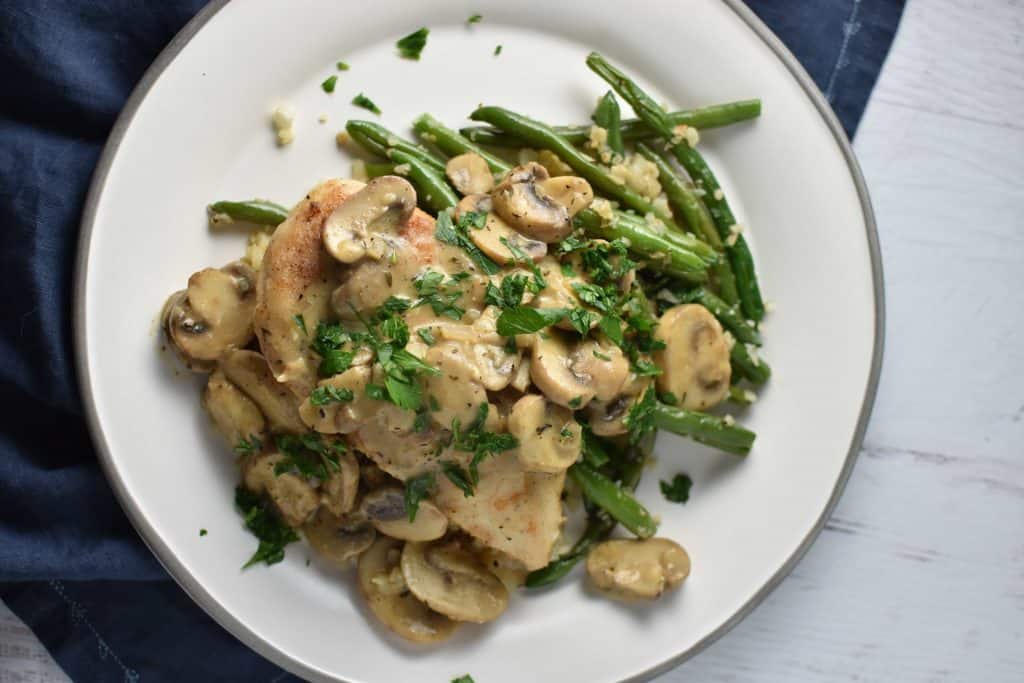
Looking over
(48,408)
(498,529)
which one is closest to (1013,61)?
(498,529)

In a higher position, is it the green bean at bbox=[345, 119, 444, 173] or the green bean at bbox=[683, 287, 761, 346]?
the green bean at bbox=[345, 119, 444, 173]

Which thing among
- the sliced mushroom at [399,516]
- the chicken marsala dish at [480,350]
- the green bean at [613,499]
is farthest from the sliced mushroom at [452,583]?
the green bean at [613,499]

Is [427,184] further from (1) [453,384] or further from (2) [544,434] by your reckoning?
(2) [544,434]

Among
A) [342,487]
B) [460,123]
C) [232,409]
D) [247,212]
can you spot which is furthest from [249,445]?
[460,123]

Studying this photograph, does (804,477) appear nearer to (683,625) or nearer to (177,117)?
(683,625)

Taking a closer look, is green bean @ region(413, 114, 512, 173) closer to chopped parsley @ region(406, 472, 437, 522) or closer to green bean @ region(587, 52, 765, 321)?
green bean @ region(587, 52, 765, 321)

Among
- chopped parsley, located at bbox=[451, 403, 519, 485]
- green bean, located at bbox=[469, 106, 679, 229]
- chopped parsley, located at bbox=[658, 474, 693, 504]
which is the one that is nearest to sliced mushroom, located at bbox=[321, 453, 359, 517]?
chopped parsley, located at bbox=[451, 403, 519, 485]
